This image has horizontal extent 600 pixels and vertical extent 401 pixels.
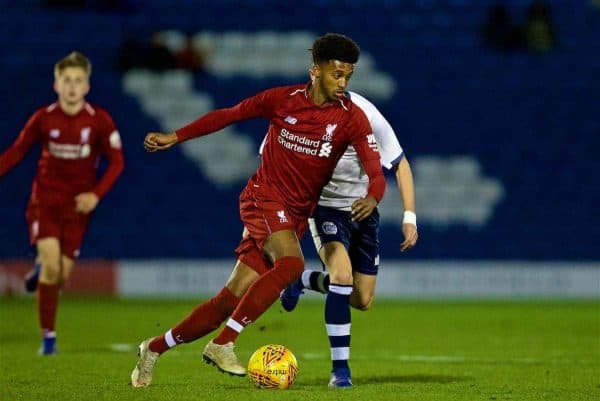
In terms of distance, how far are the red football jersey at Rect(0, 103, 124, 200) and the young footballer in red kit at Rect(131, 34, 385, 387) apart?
9.89 ft

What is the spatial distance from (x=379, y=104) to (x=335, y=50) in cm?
1080

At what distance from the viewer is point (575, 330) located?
12.1m

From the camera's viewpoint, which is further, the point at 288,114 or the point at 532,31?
the point at 532,31

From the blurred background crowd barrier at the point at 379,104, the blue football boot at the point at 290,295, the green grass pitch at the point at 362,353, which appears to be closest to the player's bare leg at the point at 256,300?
the green grass pitch at the point at 362,353

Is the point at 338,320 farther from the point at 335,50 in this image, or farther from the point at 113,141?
the point at 113,141

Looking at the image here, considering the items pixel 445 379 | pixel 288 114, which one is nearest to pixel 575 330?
pixel 445 379

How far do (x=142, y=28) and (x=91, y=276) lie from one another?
3.96m

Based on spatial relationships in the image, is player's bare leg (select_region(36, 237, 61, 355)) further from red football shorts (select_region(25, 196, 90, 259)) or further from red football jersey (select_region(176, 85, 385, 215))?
red football jersey (select_region(176, 85, 385, 215))

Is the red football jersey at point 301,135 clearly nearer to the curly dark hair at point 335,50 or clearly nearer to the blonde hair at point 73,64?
the curly dark hair at point 335,50

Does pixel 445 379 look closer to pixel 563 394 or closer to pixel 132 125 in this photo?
pixel 563 394

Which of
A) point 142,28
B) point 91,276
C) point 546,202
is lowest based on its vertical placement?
point 91,276

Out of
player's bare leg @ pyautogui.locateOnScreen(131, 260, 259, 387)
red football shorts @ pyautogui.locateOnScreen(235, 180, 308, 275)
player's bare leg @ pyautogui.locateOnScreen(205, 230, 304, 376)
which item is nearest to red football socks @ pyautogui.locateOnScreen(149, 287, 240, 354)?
player's bare leg @ pyautogui.locateOnScreen(131, 260, 259, 387)

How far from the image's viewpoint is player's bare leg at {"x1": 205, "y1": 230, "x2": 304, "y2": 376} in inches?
252

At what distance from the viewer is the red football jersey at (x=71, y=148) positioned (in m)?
9.72
